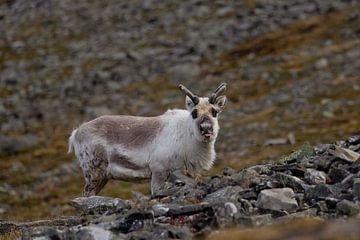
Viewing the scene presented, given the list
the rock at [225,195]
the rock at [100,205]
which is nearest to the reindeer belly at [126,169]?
the rock at [100,205]

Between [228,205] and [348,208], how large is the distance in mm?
1837

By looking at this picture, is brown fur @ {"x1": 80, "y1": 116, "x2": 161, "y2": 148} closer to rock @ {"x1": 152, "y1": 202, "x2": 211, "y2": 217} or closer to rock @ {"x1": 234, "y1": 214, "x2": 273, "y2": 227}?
rock @ {"x1": 152, "y1": 202, "x2": 211, "y2": 217}

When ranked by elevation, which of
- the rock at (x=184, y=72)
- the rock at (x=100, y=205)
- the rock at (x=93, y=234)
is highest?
the rock at (x=93, y=234)

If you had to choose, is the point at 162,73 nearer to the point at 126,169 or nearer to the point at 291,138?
the point at 291,138

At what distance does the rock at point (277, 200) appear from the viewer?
481 inches

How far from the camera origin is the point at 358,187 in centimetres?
1214

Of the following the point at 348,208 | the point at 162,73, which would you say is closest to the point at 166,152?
the point at 348,208

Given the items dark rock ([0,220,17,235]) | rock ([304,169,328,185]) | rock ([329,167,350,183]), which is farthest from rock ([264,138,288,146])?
rock ([329,167,350,183])

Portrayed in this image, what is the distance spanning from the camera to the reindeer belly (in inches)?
718

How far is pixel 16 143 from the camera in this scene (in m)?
51.2

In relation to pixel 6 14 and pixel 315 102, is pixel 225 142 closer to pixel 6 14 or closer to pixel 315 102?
pixel 315 102

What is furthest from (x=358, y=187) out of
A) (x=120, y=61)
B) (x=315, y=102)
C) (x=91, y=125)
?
(x=120, y=61)

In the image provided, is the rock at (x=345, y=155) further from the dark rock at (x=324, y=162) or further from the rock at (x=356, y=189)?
the rock at (x=356, y=189)

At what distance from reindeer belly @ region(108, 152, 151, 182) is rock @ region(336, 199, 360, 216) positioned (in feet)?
24.2
